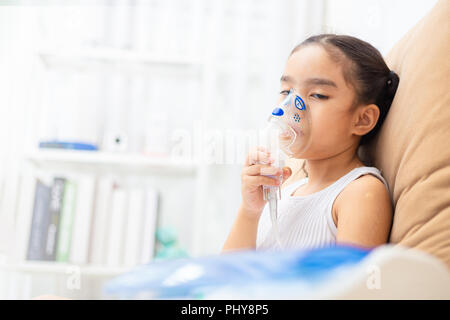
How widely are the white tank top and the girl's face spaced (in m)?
0.08

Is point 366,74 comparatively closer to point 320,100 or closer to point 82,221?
point 320,100

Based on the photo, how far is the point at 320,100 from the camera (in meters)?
0.89

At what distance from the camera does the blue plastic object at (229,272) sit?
0.34 meters

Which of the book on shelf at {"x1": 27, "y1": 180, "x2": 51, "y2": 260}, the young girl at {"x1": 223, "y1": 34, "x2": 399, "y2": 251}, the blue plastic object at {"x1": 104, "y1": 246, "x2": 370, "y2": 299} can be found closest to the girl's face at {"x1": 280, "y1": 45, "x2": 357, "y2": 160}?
the young girl at {"x1": 223, "y1": 34, "x2": 399, "y2": 251}

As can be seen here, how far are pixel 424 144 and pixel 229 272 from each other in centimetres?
45

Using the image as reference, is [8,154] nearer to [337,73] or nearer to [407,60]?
[337,73]

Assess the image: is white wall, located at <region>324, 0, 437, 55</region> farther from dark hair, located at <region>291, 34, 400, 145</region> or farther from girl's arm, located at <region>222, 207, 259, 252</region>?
girl's arm, located at <region>222, 207, 259, 252</region>

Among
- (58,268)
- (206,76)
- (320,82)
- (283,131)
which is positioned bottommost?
(58,268)

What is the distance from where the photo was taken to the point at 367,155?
3.17ft

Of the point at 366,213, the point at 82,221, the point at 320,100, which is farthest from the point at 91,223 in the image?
the point at 366,213

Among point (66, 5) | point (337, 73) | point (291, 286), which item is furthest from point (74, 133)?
point (291, 286)

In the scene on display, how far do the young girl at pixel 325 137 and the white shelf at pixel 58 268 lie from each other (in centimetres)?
92

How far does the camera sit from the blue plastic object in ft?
1.12

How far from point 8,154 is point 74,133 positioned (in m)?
0.37
